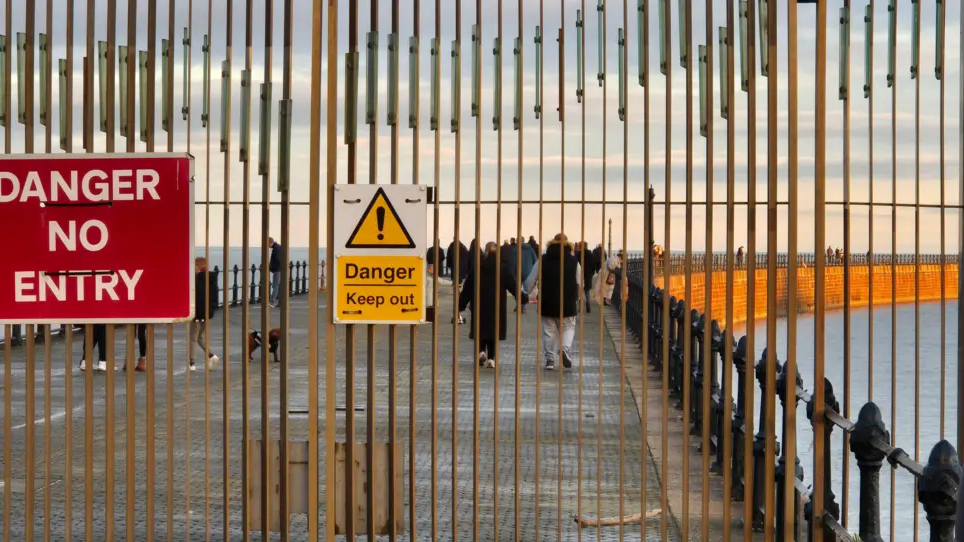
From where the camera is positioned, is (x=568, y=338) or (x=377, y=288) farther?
(x=568, y=338)

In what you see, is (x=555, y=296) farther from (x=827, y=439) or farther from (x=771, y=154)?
(x=771, y=154)

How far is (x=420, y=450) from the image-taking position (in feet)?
38.3

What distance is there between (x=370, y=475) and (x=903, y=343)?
2543 inches

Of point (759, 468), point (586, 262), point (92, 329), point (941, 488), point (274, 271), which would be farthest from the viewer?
point (274, 271)

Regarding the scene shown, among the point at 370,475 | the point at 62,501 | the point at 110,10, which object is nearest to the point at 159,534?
the point at 62,501

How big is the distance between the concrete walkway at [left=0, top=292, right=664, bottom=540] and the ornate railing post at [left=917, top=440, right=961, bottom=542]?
1366 mm

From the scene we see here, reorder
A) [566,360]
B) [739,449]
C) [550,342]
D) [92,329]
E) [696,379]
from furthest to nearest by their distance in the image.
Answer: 1. [550,342]
2. [566,360]
3. [696,379]
4. [739,449]
5. [92,329]

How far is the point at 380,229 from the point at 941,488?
219cm

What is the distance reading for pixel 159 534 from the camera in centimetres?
835

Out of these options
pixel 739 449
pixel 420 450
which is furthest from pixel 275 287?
pixel 739 449

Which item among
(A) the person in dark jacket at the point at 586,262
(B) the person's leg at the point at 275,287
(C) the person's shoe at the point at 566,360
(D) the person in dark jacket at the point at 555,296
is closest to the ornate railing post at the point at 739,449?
(A) the person in dark jacket at the point at 586,262

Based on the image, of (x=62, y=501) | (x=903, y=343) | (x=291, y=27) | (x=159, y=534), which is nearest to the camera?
(x=291, y=27)

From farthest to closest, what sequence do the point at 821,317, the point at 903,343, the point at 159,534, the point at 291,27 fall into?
the point at 903,343 → the point at 159,534 → the point at 291,27 → the point at 821,317

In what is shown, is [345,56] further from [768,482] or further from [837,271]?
[837,271]
